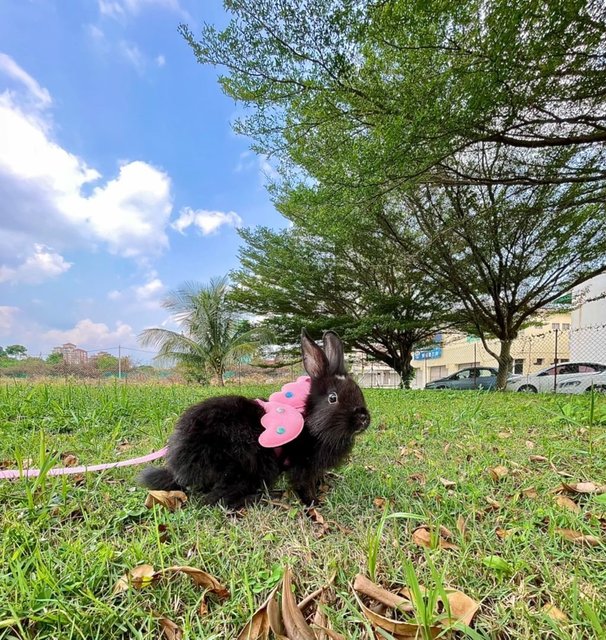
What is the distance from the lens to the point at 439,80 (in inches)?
177

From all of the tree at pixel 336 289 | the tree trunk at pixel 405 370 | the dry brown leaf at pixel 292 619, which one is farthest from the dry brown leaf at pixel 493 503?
the tree trunk at pixel 405 370

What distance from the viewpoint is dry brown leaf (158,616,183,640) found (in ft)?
3.24

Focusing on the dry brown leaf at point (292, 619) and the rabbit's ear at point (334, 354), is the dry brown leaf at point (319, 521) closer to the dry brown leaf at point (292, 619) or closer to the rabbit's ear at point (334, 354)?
the dry brown leaf at point (292, 619)

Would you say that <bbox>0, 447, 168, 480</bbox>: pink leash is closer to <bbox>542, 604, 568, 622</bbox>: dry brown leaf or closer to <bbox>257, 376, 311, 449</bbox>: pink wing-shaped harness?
<bbox>257, 376, 311, 449</bbox>: pink wing-shaped harness

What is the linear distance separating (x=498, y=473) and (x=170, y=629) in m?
1.81

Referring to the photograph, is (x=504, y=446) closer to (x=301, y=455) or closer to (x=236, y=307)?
(x=301, y=455)

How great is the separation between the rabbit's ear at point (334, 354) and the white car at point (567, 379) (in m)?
12.3

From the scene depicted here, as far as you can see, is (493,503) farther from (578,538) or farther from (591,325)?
(591,325)

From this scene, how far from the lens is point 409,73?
462 centimetres

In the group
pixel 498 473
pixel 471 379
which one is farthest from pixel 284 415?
pixel 471 379

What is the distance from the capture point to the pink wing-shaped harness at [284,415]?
167 centimetres

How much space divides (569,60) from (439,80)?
6.17ft

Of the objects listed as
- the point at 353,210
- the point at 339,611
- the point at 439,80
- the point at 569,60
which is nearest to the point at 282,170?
the point at 353,210

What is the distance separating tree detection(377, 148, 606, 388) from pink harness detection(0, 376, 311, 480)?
8.68m
